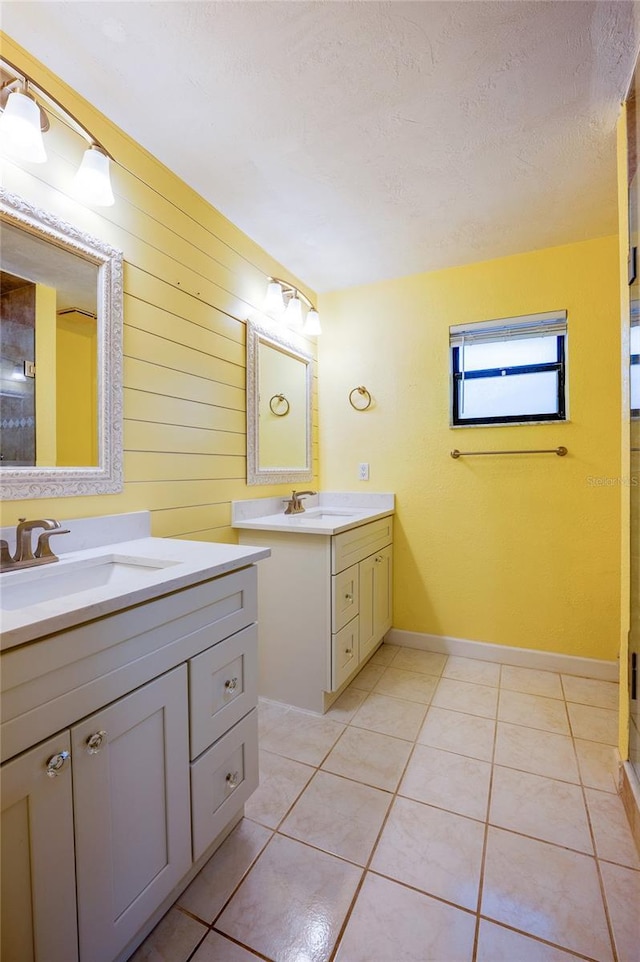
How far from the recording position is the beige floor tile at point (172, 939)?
3.09 feet

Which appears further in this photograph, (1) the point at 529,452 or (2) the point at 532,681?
(1) the point at 529,452

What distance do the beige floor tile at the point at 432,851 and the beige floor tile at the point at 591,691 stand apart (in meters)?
1.04

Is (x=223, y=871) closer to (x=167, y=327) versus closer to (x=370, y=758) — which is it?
(x=370, y=758)

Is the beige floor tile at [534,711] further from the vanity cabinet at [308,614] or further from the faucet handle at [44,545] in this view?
the faucet handle at [44,545]

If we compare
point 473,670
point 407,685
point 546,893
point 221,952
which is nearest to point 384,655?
point 407,685

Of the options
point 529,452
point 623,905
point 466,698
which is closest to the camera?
point 623,905

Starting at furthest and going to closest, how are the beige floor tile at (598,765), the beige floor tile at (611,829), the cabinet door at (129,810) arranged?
the beige floor tile at (598,765)
the beige floor tile at (611,829)
the cabinet door at (129,810)

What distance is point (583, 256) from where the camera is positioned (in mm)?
2180

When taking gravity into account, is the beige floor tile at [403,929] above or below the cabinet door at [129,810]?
below

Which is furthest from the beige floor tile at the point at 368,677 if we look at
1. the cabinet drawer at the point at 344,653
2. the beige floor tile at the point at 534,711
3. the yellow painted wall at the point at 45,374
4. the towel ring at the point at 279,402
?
the yellow painted wall at the point at 45,374

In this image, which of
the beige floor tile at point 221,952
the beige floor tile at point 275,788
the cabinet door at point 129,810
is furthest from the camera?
the beige floor tile at point 275,788

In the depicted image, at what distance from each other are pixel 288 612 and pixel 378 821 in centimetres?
83

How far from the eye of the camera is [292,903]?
3.45 feet

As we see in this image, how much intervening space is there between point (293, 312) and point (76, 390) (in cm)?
139
